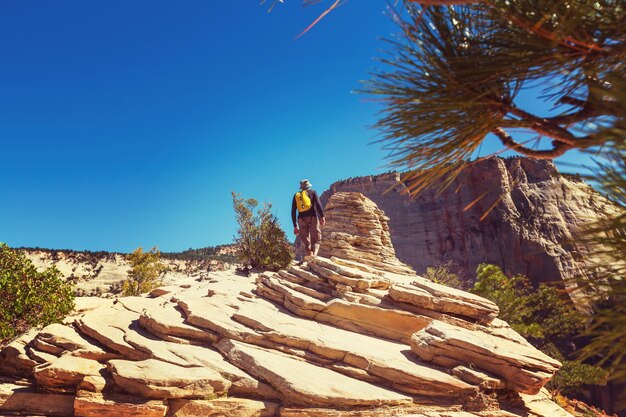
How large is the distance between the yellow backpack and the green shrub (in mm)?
7238

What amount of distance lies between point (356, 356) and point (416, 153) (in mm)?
6128

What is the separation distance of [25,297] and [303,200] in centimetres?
809

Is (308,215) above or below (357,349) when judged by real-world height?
above

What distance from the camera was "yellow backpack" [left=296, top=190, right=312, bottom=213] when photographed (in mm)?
13188

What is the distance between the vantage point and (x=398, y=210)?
60062 millimetres

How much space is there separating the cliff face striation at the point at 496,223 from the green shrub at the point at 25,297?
144 ft

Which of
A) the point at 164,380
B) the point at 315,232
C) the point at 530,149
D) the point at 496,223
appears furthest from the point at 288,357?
the point at 496,223

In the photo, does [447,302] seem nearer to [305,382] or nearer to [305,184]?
[305,382]

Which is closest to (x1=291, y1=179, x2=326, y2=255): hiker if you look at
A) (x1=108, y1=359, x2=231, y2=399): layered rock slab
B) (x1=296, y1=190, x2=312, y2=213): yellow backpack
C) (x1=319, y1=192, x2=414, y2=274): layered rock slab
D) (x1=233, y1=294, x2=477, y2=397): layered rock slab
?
(x1=296, y1=190, x2=312, y2=213): yellow backpack

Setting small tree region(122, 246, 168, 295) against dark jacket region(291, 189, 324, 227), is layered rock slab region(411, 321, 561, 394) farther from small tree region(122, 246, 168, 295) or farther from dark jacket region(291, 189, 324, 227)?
small tree region(122, 246, 168, 295)

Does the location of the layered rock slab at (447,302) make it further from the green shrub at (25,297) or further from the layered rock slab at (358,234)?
the green shrub at (25,297)

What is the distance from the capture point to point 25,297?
8.68m

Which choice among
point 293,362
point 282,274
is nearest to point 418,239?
point 282,274

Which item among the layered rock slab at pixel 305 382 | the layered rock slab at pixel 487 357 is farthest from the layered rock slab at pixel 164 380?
the layered rock slab at pixel 487 357
